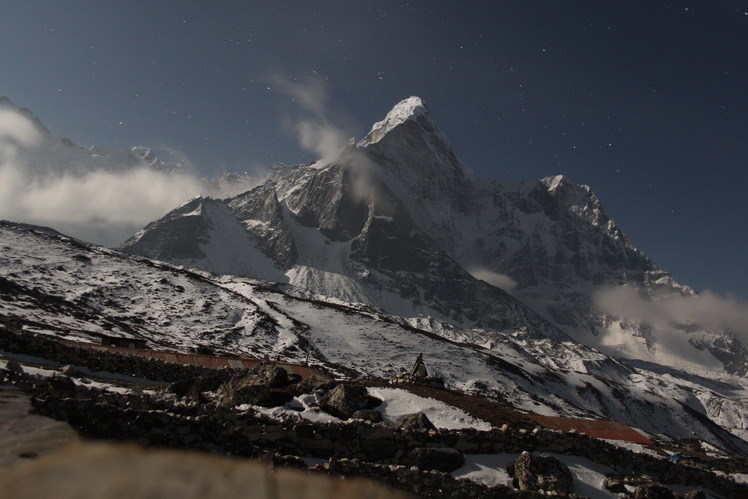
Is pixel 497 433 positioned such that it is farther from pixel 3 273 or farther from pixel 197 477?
pixel 3 273

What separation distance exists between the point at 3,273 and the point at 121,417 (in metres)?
70.0

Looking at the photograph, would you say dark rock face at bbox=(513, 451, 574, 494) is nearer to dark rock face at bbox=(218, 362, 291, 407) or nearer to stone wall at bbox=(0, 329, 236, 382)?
dark rock face at bbox=(218, 362, 291, 407)

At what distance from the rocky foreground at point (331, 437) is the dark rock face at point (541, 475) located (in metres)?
0.03

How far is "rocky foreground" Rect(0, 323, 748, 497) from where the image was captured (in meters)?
10.1

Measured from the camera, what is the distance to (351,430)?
1266cm

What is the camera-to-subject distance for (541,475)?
1287cm

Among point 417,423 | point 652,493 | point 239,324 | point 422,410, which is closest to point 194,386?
point 417,423

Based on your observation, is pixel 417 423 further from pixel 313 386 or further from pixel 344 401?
pixel 313 386

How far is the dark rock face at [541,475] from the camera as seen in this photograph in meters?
12.5

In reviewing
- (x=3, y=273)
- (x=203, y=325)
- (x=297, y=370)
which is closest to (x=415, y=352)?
(x=203, y=325)

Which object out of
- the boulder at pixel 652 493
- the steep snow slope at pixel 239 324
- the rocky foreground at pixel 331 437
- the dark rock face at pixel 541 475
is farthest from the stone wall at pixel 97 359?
the steep snow slope at pixel 239 324

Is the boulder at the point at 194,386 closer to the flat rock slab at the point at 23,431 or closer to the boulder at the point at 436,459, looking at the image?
the flat rock slab at the point at 23,431

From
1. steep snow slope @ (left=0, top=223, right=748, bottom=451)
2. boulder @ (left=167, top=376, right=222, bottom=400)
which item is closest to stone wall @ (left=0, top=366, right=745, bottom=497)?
boulder @ (left=167, top=376, right=222, bottom=400)

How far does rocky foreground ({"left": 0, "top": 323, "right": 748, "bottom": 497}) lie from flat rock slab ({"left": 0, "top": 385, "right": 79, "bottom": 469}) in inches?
6.3
